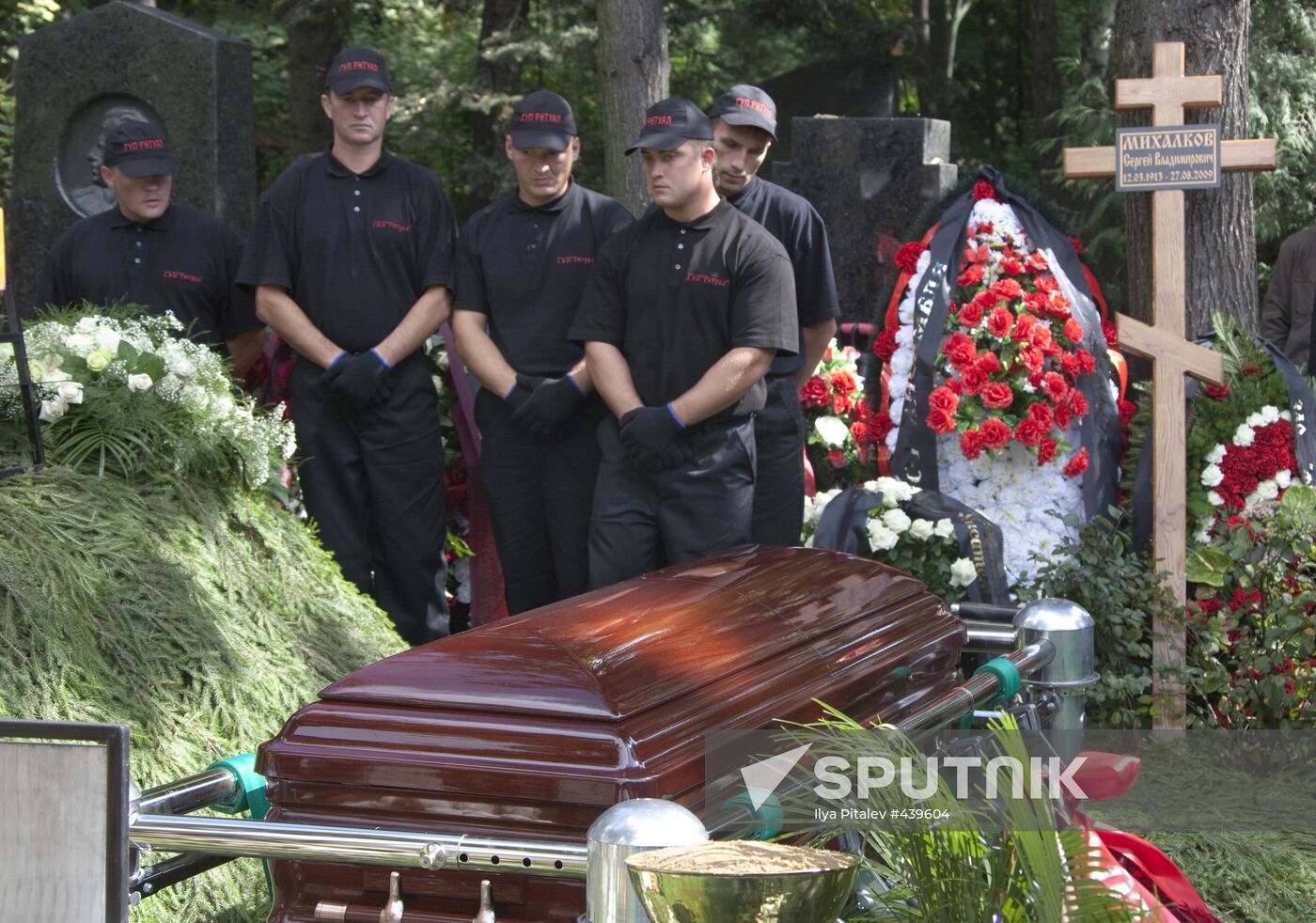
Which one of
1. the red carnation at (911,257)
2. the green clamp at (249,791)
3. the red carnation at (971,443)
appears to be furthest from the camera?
the red carnation at (911,257)

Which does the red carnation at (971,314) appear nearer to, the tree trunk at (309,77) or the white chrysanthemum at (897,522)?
the white chrysanthemum at (897,522)

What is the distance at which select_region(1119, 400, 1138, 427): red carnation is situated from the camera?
6.14m

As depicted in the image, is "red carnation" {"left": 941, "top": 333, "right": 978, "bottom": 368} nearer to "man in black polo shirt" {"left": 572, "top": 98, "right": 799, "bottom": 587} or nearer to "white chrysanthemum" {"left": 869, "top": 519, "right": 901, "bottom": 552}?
"white chrysanthemum" {"left": 869, "top": 519, "right": 901, "bottom": 552}

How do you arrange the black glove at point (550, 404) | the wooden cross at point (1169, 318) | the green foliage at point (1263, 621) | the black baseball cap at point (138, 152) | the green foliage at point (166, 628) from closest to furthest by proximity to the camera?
1. the green foliage at point (166, 628)
2. the green foliage at point (1263, 621)
3. the black glove at point (550, 404)
4. the wooden cross at point (1169, 318)
5. the black baseball cap at point (138, 152)

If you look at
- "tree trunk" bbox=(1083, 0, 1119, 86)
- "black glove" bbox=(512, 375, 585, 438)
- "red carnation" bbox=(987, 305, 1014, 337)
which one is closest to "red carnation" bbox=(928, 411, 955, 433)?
"red carnation" bbox=(987, 305, 1014, 337)

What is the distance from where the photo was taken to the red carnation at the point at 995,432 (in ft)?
18.9

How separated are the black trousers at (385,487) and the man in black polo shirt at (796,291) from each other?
1.21m

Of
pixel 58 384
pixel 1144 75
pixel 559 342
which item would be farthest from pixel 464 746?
pixel 1144 75

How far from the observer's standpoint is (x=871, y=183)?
838 cm

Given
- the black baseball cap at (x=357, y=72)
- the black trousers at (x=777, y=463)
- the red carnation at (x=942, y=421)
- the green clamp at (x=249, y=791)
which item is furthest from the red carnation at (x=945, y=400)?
the green clamp at (x=249, y=791)

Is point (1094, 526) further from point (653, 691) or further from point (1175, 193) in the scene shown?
point (653, 691)

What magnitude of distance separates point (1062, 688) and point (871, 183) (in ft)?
17.7

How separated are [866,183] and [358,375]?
12.8ft

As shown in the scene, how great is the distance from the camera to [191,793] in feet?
7.32
